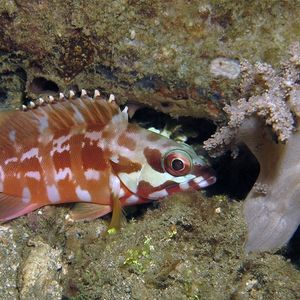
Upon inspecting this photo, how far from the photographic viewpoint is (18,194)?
3.84 meters

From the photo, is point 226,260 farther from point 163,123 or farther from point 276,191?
point 163,123

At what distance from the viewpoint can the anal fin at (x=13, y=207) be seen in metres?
3.70

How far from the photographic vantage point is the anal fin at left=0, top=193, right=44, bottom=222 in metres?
3.70

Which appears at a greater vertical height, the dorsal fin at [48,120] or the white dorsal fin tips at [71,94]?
the white dorsal fin tips at [71,94]

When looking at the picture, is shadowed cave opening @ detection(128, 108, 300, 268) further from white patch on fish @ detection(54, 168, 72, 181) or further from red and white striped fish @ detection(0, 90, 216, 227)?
white patch on fish @ detection(54, 168, 72, 181)

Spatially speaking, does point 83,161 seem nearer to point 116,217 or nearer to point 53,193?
point 53,193

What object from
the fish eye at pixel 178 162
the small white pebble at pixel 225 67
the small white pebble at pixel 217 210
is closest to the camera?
the small white pebble at pixel 217 210

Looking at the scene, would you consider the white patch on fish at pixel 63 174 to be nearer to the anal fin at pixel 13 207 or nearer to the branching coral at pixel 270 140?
the anal fin at pixel 13 207

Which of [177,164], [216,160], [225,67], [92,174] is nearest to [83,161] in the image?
[92,174]

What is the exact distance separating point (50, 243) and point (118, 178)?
82 cm

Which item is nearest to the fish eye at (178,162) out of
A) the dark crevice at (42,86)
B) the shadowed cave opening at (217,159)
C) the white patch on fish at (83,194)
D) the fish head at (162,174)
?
the fish head at (162,174)

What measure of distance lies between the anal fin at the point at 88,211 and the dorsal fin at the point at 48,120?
0.71m

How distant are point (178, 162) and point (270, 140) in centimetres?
81

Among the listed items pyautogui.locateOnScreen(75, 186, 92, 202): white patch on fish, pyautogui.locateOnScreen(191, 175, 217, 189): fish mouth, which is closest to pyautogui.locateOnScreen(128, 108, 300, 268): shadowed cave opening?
pyautogui.locateOnScreen(191, 175, 217, 189): fish mouth
